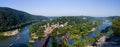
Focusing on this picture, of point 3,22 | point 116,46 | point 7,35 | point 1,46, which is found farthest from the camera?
point 3,22

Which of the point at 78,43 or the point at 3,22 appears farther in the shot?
the point at 3,22

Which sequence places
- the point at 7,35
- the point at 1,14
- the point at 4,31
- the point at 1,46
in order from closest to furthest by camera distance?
the point at 1,46
the point at 7,35
the point at 4,31
the point at 1,14

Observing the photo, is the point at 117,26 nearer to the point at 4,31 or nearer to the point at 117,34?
the point at 117,34

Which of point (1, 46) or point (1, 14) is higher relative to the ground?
point (1, 14)

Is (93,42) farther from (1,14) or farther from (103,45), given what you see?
(1,14)

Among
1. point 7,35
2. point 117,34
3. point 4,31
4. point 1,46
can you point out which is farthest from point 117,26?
point 4,31

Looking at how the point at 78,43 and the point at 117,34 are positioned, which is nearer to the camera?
the point at 78,43

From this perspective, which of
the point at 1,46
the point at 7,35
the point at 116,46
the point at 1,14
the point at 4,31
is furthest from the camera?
the point at 1,14

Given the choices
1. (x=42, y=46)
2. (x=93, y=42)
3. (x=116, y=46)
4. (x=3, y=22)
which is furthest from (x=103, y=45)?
(x=3, y=22)

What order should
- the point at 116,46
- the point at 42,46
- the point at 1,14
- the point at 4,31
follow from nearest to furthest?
1. the point at 116,46
2. the point at 42,46
3. the point at 4,31
4. the point at 1,14
